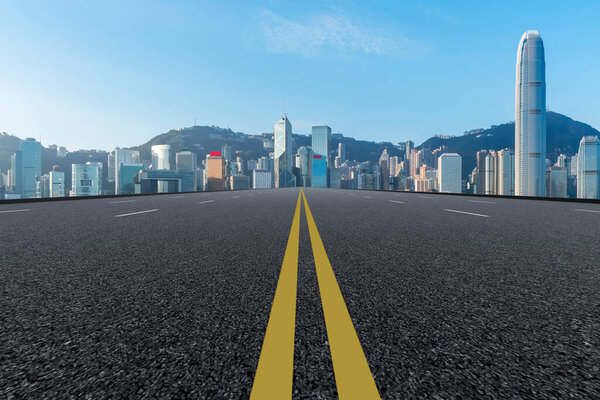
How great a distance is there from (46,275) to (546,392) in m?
4.69

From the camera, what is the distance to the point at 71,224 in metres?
8.48

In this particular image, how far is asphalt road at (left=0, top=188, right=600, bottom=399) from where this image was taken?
178cm

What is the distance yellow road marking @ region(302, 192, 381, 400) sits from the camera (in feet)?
5.57

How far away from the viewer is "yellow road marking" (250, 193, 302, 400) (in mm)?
1693

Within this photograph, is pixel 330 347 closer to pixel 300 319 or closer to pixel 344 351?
pixel 344 351

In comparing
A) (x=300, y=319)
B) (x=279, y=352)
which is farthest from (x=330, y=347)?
(x=300, y=319)

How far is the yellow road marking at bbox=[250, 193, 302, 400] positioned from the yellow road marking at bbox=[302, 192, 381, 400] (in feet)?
0.30

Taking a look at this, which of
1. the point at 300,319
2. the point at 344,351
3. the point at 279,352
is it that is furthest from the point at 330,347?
the point at 300,319

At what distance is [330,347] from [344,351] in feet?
0.31

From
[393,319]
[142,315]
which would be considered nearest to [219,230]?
[142,315]

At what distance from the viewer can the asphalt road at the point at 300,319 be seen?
1780 millimetres

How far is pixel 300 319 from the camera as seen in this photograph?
2611 millimetres

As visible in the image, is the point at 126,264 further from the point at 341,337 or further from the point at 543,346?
the point at 543,346

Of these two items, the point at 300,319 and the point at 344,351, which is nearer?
the point at 344,351
